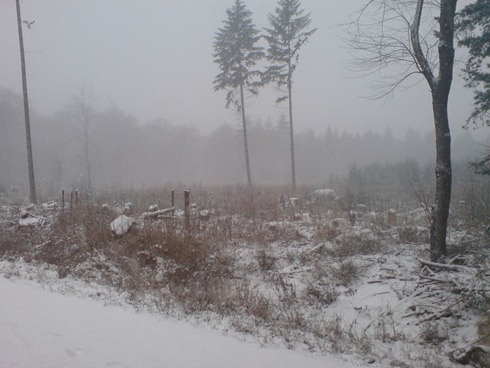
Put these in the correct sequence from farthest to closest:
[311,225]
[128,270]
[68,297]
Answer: [311,225] → [128,270] → [68,297]

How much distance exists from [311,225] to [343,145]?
74.2 m

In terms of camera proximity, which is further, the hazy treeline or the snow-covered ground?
the hazy treeline

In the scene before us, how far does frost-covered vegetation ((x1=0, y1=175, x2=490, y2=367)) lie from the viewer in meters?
4.23

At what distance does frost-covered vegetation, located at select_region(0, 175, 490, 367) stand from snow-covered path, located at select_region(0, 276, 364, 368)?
444mm

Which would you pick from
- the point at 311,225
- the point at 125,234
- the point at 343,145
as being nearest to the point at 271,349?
the point at 125,234

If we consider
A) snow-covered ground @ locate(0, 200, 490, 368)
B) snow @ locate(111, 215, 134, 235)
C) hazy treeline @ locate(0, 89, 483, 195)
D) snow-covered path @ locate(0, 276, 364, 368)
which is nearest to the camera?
snow-covered path @ locate(0, 276, 364, 368)

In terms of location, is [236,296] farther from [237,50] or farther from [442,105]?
[237,50]

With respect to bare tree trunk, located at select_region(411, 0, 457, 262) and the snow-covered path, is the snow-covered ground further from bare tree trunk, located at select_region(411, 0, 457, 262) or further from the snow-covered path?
bare tree trunk, located at select_region(411, 0, 457, 262)

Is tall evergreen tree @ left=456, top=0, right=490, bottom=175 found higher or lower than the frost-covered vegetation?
higher

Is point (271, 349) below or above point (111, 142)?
below

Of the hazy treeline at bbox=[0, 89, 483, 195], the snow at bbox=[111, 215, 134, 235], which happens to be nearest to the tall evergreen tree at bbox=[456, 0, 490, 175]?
the snow at bbox=[111, 215, 134, 235]

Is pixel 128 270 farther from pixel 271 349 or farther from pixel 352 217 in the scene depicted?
pixel 352 217

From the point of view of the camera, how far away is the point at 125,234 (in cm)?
771

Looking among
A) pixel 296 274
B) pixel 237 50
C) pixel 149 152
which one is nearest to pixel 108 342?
pixel 296 274
